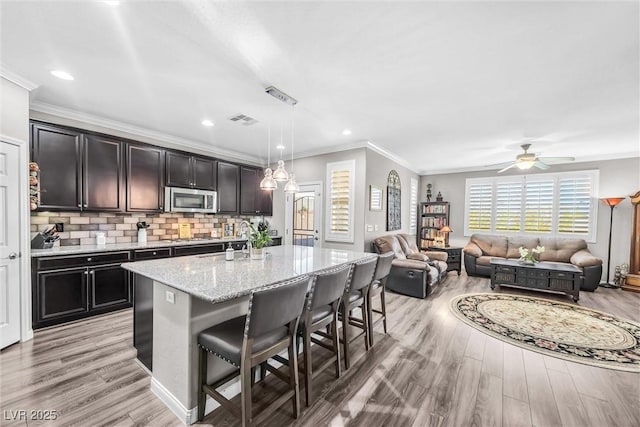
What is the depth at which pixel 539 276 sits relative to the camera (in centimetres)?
471

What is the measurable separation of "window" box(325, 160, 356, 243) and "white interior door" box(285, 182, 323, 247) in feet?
0.78

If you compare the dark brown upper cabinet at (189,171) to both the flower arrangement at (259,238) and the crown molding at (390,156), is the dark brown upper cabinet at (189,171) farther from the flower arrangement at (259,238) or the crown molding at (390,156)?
the crown molding at (390,156)

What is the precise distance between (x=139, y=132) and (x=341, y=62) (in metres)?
3.55

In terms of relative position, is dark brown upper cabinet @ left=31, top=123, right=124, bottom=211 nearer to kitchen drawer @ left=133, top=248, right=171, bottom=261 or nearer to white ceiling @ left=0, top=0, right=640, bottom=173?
white ceiling @ left=0, top=0, right=640, bottom=173

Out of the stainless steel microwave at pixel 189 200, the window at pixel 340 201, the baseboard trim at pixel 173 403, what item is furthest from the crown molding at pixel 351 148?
the baseboard trim at pixel 173 403

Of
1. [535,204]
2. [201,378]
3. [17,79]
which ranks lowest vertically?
[201,378]

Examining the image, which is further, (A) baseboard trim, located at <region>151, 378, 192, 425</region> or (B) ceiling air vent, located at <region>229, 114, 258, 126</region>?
(B) ceiling air vent, located at <region>229, 114, 258, 126</region>

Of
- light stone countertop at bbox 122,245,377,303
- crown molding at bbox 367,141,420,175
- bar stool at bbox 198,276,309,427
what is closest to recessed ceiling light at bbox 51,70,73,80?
light stone countertop at bbox 122,245,377,303

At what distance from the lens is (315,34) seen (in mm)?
1924

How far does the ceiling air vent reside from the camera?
3.59 metres

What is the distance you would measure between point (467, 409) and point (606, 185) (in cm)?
636

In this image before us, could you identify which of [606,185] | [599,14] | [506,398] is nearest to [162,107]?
[599,14]

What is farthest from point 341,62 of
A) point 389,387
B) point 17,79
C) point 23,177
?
point 23,177

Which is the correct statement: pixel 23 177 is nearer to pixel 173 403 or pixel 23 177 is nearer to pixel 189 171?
pixel 189 171
